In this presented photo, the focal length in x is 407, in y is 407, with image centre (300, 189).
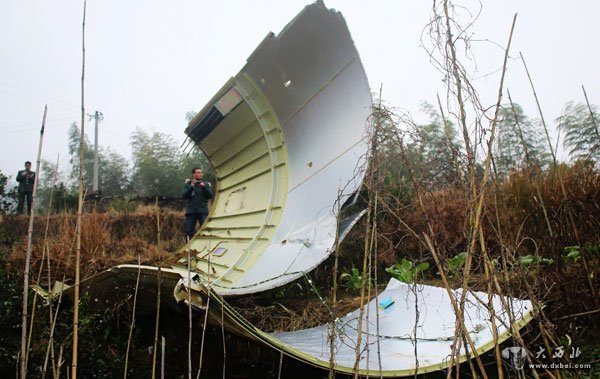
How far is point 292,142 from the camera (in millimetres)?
4848

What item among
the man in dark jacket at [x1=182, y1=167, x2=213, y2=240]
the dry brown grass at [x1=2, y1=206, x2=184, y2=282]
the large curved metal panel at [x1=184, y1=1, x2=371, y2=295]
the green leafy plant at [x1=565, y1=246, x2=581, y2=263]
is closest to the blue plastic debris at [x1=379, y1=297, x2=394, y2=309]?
the large curved metal panel at [x1=184, y1=1, x2=371, y2=295]

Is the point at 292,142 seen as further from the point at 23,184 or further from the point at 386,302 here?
the point at 23,184

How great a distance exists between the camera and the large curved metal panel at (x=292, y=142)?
4113 mm

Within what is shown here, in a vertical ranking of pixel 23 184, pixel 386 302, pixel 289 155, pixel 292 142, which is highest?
pixel 23 184

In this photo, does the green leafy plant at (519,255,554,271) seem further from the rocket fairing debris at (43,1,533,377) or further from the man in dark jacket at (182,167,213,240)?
the man in dark jacket at (182,167,213,240)

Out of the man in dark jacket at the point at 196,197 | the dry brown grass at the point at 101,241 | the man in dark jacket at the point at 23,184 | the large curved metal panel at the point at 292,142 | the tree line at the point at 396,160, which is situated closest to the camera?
the tree line at the point at 396,160

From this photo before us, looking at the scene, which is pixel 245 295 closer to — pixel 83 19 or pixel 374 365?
pixel 374 365

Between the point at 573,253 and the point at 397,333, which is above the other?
the point at 573,253

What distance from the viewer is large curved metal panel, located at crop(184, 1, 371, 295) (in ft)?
13.5

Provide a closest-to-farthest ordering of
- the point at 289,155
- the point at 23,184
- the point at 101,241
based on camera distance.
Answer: the point at 101,241, the point at 289,155, the point at 23,184

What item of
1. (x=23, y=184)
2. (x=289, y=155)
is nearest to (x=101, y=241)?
(x=289, y=155)

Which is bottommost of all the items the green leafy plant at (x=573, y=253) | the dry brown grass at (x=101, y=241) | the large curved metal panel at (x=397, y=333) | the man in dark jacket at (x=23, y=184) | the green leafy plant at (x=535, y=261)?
the large curved metal panel at (x=397, y=333)

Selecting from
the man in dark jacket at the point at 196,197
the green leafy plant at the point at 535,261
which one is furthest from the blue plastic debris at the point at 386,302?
the man in dark jacket at the point at 196,197

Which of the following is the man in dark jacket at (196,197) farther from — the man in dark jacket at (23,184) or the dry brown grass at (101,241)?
the man in dark jacket at (23,184)
